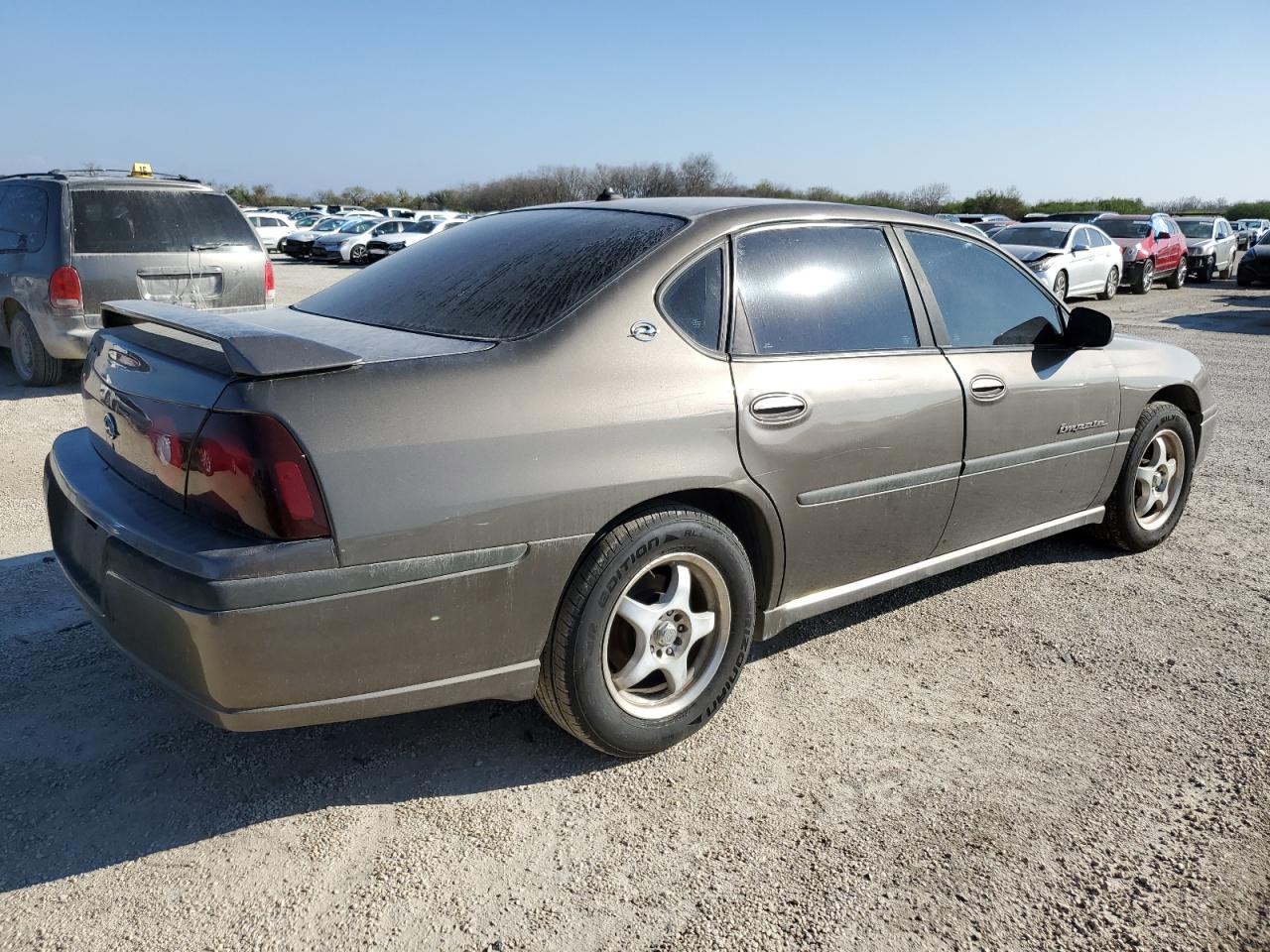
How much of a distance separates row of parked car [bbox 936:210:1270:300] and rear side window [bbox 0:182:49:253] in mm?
9959

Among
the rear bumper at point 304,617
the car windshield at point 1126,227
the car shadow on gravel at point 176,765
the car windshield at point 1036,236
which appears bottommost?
the car shadow on gravel at point 176,765

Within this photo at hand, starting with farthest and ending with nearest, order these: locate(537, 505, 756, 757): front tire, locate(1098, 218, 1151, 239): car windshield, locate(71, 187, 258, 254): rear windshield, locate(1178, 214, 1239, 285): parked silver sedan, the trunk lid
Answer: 1. locate(1178, 214, 1239, 285): parked silver sedan
2. locate(1098, 218, 1151, 239): car windshield
3. locate(71, 187, 258, 254): rear windshield
4. locate(537, 505, 756, 757): front tire
5. the trunk lid

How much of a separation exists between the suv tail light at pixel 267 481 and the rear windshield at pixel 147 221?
6142 mm

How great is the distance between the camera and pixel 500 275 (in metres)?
3.02

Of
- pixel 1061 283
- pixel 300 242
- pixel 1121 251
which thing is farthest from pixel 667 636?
pixel 300 242

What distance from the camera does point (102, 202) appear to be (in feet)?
24.3

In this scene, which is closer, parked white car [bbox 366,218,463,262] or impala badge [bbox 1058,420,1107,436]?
A: impala badge [bbox 1058,420,1107,436]

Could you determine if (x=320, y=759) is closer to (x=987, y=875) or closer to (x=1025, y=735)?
(x=987, y=875)

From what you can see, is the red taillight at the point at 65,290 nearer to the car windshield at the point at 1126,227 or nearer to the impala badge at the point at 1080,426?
the impala badge at the point at 1080,426

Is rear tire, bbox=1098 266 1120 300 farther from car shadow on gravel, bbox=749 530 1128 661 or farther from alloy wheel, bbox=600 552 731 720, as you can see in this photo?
alloy wheel, bbox=600 552 731 720

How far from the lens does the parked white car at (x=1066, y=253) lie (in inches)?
635

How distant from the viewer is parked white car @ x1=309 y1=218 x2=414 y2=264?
27625 mm

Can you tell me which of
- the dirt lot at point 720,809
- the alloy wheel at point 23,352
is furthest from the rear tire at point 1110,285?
the alloy wheel at point 23,352

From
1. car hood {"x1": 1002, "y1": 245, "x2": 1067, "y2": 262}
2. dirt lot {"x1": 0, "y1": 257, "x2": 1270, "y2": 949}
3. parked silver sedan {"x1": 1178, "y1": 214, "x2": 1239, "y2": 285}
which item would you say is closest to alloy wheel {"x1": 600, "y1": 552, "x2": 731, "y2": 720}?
dirt lot {"x1": 0, "y1": 257, "x2": 1270, "y2": 949}
